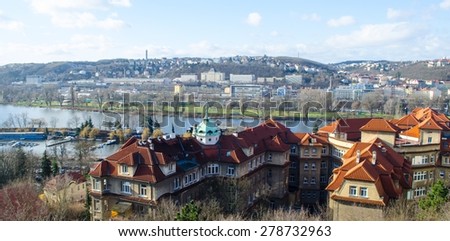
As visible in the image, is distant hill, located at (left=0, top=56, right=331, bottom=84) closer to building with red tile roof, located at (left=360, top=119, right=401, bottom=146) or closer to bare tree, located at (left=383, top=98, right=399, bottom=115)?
bare tree, located at (left=383, top=98, right=399, bottom=115)

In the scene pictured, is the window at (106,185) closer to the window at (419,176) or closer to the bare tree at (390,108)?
the window at (419,176)

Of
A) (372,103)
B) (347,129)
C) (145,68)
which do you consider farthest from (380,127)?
(145,68)

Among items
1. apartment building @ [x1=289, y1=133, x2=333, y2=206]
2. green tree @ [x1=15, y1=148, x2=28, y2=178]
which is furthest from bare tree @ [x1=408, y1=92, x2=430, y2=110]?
green tree @ [x1=15, y1=148, x2=28, y2=178]

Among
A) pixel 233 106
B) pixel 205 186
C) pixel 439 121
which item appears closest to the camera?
pixel 205 186

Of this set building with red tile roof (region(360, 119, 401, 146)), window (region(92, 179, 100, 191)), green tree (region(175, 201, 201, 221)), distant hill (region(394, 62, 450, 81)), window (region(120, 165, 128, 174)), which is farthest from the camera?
distant hill (region(394, 62, 450, 81))

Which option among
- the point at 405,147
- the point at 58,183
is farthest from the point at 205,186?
the point at 405,147

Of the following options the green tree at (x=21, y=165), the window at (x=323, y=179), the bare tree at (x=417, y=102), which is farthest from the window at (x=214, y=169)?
the bare tree at (x=417, y=102)

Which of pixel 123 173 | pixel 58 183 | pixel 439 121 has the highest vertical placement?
pixel 439 121
